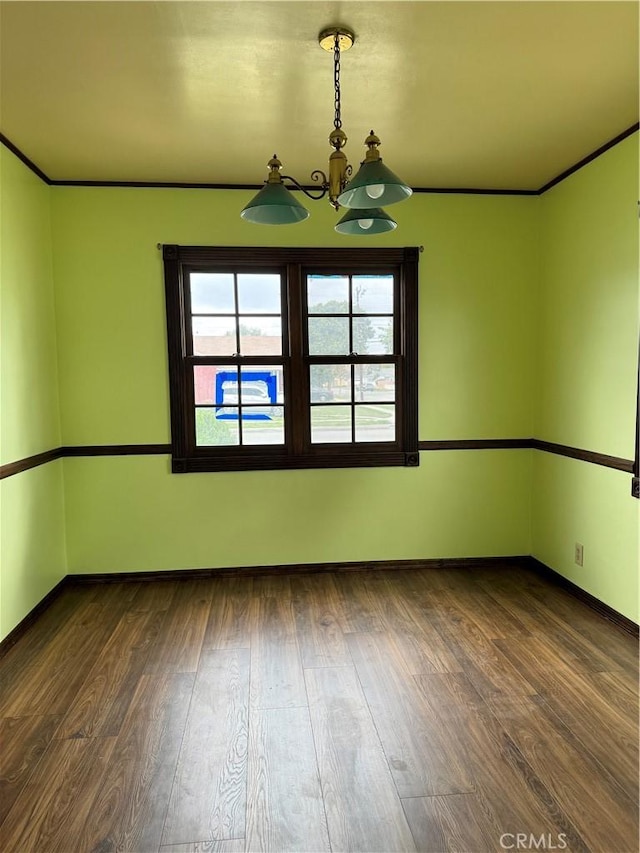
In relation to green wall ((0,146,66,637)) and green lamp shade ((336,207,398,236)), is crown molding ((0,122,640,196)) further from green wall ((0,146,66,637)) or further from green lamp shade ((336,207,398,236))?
green lamp shade ((336,207,398,236))

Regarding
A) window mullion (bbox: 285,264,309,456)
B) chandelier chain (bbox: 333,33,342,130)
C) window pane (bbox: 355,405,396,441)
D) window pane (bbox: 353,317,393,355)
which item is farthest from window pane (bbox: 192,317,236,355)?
chandelier chain (bbox: 333,33,342,130)

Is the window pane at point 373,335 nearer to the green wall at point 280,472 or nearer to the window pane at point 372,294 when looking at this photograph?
the window pane at point 372,294

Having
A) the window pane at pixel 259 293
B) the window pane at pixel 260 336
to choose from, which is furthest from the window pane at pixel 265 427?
the window pane at pixel 259 293

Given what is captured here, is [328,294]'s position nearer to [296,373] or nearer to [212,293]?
[296,373]

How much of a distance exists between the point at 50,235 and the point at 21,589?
230 cm

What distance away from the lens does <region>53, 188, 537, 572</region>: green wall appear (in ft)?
11.8

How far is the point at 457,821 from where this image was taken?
1699mm

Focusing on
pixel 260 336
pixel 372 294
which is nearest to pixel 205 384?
pixel 260 336

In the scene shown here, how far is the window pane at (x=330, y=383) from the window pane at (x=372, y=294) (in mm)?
443

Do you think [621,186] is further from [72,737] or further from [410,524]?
[72,737]

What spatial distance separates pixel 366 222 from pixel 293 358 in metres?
1.65

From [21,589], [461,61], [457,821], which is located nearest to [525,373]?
[461,61]

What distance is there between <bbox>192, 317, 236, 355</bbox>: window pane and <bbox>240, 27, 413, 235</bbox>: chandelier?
5.29 feet

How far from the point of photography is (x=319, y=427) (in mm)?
3838
